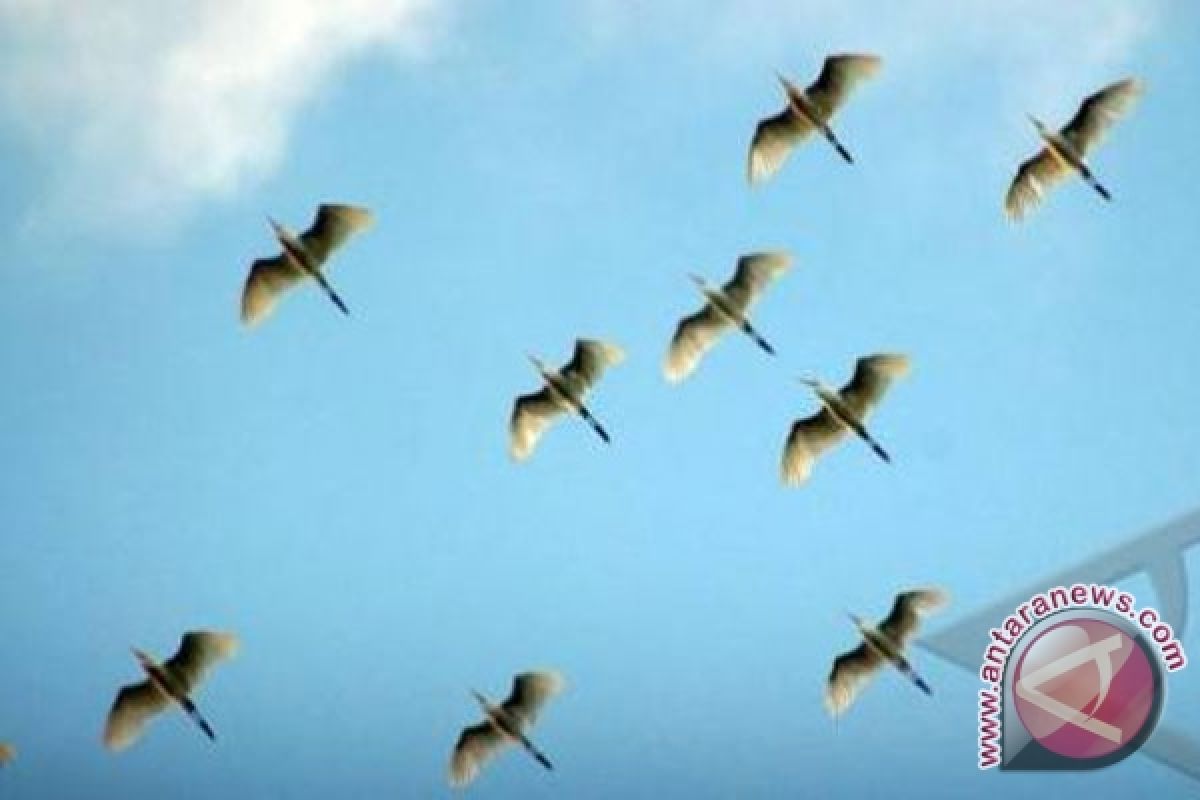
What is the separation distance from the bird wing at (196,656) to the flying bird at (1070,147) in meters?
20.2

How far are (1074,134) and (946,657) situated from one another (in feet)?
41.5

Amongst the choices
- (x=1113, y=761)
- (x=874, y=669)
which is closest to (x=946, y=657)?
(x=874, y=669)

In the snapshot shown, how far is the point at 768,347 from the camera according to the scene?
1344 inches

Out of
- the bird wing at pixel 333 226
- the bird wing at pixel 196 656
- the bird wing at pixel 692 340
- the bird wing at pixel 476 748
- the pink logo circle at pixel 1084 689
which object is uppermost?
the bird wing at pixel 333 226

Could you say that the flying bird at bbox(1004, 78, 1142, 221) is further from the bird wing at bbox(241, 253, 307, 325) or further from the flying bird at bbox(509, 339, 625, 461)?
the bird wing at bbox(241, 253, 307, 325)

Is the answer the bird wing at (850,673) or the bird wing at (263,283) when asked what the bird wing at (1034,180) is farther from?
the bird wing at (263,283)

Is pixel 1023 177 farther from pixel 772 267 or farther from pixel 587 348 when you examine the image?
pixel 587 348

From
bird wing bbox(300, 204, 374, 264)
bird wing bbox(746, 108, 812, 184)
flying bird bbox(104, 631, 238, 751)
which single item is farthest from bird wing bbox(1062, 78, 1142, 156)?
flying bird bbox(104, 631, 238, 751)

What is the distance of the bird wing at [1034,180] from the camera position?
35812 mm

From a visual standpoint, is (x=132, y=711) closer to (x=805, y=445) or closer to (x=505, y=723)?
(x=505, y=723)

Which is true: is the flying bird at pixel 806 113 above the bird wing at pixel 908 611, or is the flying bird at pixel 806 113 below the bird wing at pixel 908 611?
above

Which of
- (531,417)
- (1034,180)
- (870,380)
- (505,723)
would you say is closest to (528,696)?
(505,723)

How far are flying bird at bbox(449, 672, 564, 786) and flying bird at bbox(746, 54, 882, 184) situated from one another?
12.7m

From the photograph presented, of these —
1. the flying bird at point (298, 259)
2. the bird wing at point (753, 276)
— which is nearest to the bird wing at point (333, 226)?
the flying bird at point (298, 259)
